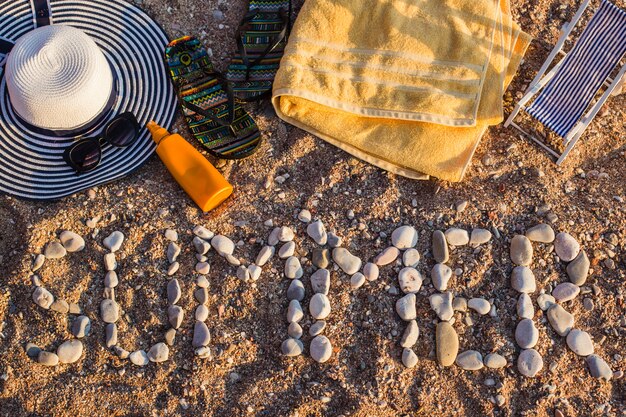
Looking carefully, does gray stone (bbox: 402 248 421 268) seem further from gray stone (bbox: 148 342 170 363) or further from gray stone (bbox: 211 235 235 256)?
gray stone (bbox: 148 342 170 363)

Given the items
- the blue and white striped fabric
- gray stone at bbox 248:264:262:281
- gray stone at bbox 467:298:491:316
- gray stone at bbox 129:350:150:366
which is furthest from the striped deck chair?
gray stone at bbox 129:350:150:366

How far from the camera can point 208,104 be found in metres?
3.12

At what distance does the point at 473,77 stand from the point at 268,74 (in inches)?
40.0

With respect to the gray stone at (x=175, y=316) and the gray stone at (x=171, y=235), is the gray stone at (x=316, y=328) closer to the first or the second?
the gray stone at (x=175, y=316)

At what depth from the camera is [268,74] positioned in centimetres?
313

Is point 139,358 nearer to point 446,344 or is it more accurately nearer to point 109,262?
point 109,262

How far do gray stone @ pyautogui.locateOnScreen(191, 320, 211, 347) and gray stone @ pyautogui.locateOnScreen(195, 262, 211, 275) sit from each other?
0.24 metres

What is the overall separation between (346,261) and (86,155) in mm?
1324

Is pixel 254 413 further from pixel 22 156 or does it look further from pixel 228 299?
pixel 22 156

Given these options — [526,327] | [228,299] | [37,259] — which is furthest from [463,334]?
[37,259]

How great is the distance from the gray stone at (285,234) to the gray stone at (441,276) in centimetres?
68

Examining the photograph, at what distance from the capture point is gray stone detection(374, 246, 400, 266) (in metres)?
2.85

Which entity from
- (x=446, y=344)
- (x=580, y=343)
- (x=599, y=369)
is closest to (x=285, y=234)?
(x=446, y=344)

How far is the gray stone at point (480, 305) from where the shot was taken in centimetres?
278
